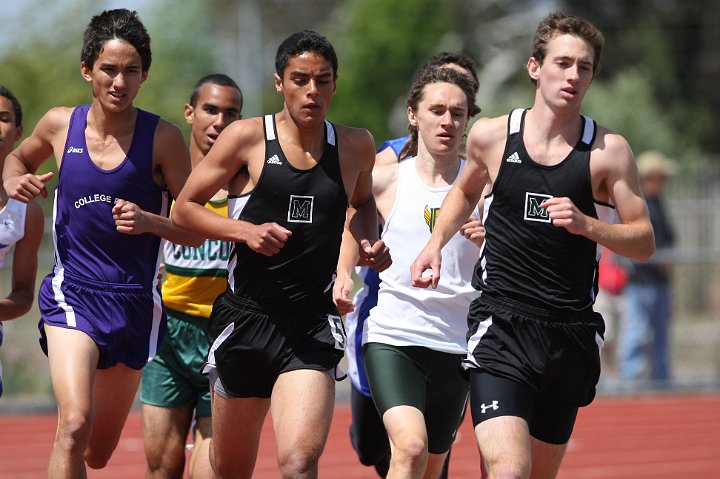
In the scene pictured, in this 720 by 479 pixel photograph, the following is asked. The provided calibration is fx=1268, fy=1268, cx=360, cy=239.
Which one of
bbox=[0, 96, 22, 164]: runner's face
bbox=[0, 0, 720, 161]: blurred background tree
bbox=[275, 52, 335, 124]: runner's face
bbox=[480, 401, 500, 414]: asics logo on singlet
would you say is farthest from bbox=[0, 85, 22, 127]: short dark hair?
bbox=[0, 0, 720, 161]: blurred background tree

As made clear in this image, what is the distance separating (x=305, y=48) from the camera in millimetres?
5711

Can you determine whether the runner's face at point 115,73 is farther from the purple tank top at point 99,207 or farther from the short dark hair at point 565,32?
the short dark hair at point 565,32

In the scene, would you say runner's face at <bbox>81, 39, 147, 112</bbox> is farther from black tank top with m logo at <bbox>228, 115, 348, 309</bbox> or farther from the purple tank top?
black tank top with m logo at <bbox>228, 115, 348, 309</bbox>

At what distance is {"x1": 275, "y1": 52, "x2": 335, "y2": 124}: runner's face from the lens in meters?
5.68

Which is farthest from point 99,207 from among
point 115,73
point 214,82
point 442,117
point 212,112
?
point 442,117

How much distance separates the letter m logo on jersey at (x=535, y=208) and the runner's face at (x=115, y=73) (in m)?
1.98

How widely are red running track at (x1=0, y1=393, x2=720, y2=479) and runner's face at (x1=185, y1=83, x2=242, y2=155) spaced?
374 centimetres

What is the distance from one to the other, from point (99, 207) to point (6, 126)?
821 mm

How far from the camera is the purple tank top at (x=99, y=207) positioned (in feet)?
19.7

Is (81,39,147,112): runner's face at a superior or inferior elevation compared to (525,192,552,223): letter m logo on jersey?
superior

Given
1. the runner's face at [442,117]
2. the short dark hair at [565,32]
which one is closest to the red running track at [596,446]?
the runner's face at [442,117]

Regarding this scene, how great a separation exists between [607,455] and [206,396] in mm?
5418

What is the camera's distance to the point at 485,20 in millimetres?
45844

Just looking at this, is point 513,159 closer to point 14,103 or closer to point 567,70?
point 567,70
